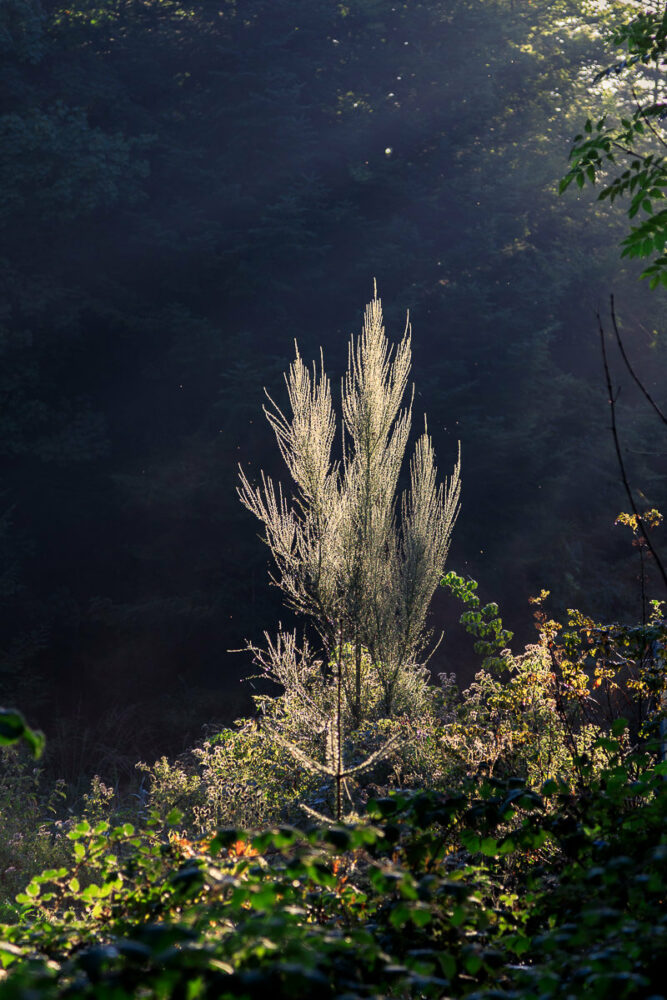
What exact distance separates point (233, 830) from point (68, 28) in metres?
15.3

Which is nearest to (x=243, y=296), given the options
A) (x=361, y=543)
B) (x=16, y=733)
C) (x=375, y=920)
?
(x=361, y=543)

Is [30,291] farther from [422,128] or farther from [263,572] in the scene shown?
[422,128]

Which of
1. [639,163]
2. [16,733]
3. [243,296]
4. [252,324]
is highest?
[243,296]

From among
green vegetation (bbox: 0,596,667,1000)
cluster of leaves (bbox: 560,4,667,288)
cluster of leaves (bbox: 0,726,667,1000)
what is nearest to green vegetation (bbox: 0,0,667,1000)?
cluster of leaves (bbox: 560,4,667,288)

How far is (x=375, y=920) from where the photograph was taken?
2113mm

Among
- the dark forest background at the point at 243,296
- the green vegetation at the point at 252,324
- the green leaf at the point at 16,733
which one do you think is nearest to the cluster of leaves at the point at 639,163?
the green leaf at the point at 16,733

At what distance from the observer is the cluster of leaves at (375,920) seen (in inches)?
44.4

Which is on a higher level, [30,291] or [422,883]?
[30,291]

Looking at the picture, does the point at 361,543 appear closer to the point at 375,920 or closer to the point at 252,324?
the point at 375,920

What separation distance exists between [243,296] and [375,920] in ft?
39.7

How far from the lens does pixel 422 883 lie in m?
1.48

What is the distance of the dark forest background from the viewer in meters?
12.0

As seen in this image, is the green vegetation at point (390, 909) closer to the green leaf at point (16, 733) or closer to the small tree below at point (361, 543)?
the green leaf at point (16, 733)

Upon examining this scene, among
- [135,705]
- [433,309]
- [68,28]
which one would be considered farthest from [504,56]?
[135,705]
